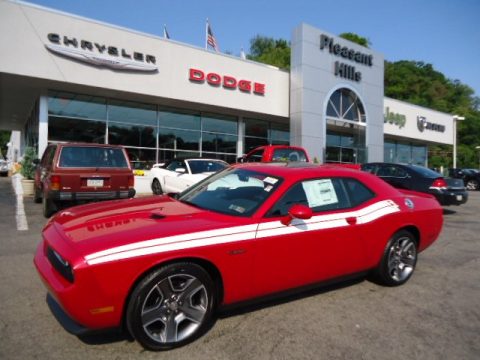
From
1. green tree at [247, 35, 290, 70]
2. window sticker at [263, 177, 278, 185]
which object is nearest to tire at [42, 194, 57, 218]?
window sticker at [263, 177, 278, 185]

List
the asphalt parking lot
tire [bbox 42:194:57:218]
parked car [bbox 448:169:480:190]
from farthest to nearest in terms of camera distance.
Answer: parked car [bbox 448:169:480:190]
tire [bbox 42:194:57:218]
the asphalt parking lot

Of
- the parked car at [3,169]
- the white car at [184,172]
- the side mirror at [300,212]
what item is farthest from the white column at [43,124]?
the parked car at [3,169]

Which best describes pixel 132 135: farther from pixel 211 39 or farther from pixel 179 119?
pixel 211 39

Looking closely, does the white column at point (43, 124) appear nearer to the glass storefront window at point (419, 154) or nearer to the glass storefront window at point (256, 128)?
the glass storefront window at point (256, 128)

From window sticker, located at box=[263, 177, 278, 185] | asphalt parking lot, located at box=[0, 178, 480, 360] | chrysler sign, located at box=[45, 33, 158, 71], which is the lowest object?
asphalt parking lot, located at box=[0, 178, 480, 360]

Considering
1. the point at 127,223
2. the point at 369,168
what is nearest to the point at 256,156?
the point at 369,168

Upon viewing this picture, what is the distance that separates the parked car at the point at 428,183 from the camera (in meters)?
10.1

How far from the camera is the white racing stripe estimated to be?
101 inches

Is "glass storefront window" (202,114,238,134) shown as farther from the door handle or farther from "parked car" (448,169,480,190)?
the door handle

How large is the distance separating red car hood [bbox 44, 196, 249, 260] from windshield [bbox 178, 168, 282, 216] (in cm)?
18

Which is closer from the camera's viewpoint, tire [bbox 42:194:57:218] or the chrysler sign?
tire [bbox 42:194:57:218]

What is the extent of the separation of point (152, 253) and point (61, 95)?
14.2 meters

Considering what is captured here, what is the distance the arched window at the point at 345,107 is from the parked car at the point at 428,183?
33.8 feet

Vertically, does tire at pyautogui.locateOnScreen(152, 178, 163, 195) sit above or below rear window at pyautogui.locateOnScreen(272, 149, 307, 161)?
below
